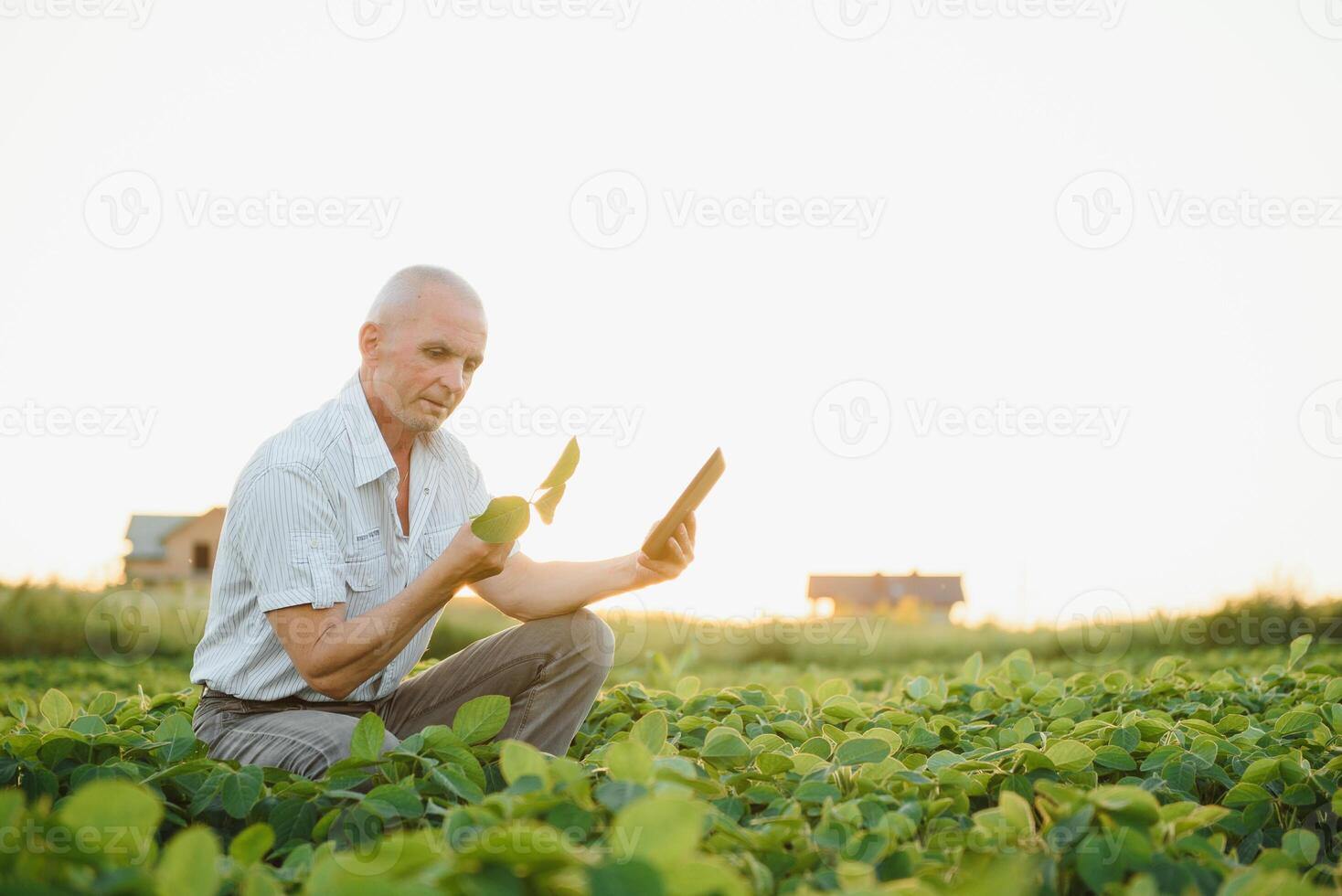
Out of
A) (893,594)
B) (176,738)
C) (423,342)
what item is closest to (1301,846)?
(423,342)

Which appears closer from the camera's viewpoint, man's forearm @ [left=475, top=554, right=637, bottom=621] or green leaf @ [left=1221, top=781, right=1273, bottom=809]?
green leaf @ [left=1221, top=781, right=1273, bottom=809]

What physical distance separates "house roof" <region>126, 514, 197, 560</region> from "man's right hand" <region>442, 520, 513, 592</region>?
8.08 metres

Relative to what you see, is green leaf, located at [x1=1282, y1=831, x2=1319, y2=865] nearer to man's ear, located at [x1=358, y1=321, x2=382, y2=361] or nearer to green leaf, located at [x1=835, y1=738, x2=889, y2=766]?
green leaf, located at [x1=835, y1=738, x2=889, y2=766]

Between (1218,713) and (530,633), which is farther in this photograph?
(1218,713)

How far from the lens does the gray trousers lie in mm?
2451

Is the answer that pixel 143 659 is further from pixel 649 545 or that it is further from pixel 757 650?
pixel 649 545

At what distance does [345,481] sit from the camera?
257 cm

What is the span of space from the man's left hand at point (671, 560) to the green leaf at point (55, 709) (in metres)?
1.42

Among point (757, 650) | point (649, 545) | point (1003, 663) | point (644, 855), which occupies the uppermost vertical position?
point (649, 545)

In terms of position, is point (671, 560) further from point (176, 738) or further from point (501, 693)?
point (176, 738)

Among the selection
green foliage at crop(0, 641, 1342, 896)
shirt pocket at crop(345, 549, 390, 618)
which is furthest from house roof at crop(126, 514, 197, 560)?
shirt pocket at crop(345, 549, 390, 618)

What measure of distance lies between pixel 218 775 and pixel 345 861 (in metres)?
0.87

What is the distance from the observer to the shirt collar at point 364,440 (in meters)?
2.59

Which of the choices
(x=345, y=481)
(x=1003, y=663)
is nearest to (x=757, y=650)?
(x=1003, y=663)
